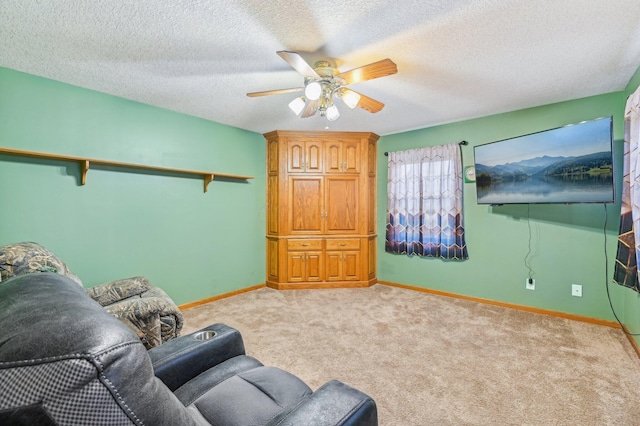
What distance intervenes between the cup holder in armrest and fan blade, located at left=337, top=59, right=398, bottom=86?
184 centimetres

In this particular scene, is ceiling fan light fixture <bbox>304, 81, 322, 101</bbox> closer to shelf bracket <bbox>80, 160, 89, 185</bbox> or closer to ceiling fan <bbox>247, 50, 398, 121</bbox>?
ceiling fan <bbox>247, 50, 398, 121</bbox>

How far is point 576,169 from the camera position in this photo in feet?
8.71

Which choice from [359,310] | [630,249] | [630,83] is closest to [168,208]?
[359,310]

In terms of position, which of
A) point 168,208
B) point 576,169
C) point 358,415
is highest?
point 576,169

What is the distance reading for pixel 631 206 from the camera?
2.27m

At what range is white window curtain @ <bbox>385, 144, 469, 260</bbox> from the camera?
3.94 m

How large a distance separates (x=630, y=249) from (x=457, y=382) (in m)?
1.74

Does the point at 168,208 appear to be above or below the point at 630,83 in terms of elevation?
below

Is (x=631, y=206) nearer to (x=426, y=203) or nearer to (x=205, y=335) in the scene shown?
(x=426, y=203)

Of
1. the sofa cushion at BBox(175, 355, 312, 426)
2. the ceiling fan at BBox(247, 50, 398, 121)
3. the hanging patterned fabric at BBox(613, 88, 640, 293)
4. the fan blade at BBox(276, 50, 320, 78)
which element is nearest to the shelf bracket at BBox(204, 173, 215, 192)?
the ceiling fan at BBox(247, 50, 398, 121)

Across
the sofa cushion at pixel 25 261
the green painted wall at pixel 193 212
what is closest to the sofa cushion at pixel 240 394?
the sofa cushion at pixel 25 261

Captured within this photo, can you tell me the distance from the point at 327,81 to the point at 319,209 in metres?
2.36

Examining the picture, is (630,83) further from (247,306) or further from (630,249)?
(247,306)

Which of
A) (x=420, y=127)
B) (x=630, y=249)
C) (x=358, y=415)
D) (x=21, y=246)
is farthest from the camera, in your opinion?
(x=420, y=127)
